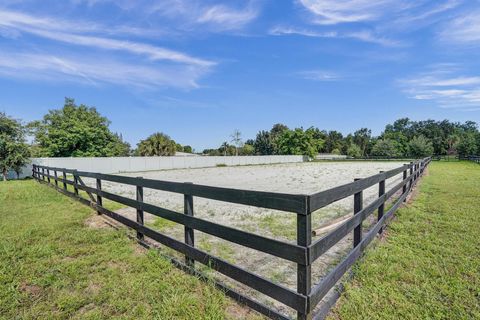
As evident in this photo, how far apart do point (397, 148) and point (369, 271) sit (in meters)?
79.9

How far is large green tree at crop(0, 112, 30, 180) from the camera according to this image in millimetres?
17891

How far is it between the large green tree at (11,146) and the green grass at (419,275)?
77.7ft

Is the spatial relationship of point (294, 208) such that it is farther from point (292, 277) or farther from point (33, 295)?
point (33, 295)

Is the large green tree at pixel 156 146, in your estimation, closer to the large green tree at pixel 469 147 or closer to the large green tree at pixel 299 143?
the large green tree at pixel 299 143

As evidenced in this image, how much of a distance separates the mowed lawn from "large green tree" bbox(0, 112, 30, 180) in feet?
59.8

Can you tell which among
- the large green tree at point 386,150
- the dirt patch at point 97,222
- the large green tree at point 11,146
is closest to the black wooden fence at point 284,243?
the dirt patch at point 97,222

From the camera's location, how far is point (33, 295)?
8.52ft

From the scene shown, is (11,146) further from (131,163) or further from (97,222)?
(97,222)

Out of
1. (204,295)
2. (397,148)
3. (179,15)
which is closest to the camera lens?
(204,295)

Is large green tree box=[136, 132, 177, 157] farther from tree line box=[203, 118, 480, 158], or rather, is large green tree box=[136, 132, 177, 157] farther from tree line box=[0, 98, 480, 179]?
tree line box=[203, 118, 480, 158]

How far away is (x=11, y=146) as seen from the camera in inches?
706

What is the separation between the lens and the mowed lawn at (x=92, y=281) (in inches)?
90.0

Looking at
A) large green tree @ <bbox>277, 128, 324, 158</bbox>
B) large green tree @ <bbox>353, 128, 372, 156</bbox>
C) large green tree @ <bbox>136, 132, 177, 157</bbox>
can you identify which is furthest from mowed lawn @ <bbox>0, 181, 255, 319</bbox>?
large green tree @ <bbox>353, 128, 372, 156</bbox>

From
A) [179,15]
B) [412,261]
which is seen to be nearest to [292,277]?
[412,261]
